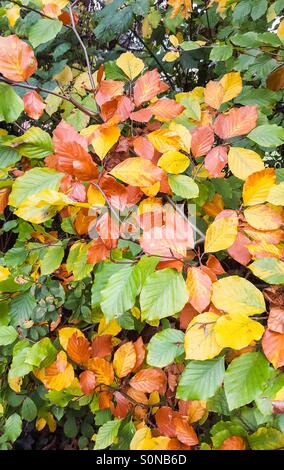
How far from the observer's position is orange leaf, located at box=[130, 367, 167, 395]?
2.64ft

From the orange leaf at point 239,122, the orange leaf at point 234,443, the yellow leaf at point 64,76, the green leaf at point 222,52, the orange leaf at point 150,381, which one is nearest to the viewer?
the orange leaf at point 234,443

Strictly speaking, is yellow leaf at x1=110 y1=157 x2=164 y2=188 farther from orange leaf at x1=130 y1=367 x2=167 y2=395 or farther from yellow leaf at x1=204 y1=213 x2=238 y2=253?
orange leaf at x1=130 y1=367 x2=167 y2=395

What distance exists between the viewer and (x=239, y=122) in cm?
71

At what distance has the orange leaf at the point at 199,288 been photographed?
0.55m

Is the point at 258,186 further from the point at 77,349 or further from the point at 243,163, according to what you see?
the point at 77,349

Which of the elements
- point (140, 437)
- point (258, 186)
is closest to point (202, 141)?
point (258, 186)

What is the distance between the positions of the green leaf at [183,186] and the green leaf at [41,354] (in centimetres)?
46

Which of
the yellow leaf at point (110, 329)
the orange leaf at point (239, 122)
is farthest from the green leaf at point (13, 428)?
the orange leaf at point (239, 122)

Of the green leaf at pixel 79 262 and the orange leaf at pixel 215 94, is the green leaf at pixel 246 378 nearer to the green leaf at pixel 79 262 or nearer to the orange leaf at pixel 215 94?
the green leaf at pixel 79 262

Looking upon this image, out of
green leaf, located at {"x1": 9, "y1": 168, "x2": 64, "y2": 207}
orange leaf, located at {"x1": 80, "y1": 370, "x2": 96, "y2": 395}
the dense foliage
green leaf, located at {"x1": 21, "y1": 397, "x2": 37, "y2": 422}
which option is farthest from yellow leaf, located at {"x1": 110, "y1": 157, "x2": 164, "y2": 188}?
green leaf, located at {"x1": 21, "y1": 397, "x2": 37, "y2": 422}

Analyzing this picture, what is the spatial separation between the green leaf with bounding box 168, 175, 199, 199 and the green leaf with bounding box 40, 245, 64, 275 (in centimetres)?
31

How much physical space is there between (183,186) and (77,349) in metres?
0.42

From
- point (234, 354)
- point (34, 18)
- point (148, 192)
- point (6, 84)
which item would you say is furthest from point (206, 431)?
point (34, 18)

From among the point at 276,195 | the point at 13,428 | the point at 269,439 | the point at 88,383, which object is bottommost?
the point at 13,428
